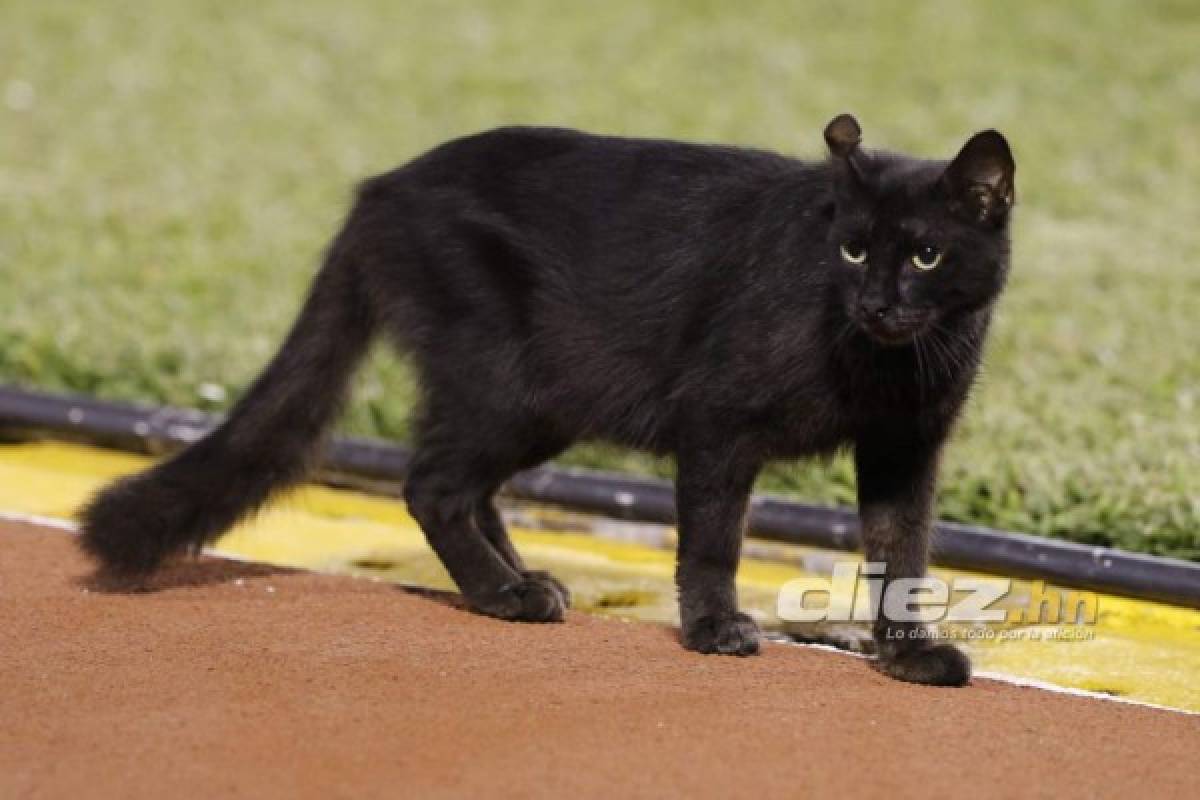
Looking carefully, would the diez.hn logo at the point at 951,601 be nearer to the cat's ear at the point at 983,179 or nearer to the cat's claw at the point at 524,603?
the cat's claw at the point at 524,603

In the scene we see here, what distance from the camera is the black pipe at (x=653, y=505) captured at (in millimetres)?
5285

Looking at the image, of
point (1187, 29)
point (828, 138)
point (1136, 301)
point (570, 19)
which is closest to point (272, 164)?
point (570, 19)

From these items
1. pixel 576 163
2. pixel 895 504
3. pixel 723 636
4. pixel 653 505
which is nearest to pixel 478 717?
pixel 723 636

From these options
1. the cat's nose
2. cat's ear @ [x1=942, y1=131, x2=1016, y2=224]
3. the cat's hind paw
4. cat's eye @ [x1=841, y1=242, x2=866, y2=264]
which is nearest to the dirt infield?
the cat's hind paw

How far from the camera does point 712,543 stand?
4.64 meters

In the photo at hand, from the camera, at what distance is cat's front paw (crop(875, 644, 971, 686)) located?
4.46 meters

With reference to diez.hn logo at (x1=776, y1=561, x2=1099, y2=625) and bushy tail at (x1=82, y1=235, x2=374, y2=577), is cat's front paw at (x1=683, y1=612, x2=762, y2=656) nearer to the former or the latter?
diez.hn logo at (x1=776, y1=561, x2=1099, y2=625)

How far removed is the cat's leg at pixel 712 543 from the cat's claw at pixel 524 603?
37 cm

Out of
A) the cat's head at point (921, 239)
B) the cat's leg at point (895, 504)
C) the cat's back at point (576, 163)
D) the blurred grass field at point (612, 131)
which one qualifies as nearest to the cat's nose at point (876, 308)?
the cat's head at point (921, 239)

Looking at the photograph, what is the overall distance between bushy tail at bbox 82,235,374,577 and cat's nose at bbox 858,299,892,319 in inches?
59.5

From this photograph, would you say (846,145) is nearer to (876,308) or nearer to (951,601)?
(876,308)

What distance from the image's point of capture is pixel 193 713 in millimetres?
3979

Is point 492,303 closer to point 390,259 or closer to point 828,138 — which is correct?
point 390,259

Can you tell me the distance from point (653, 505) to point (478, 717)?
2036mm
